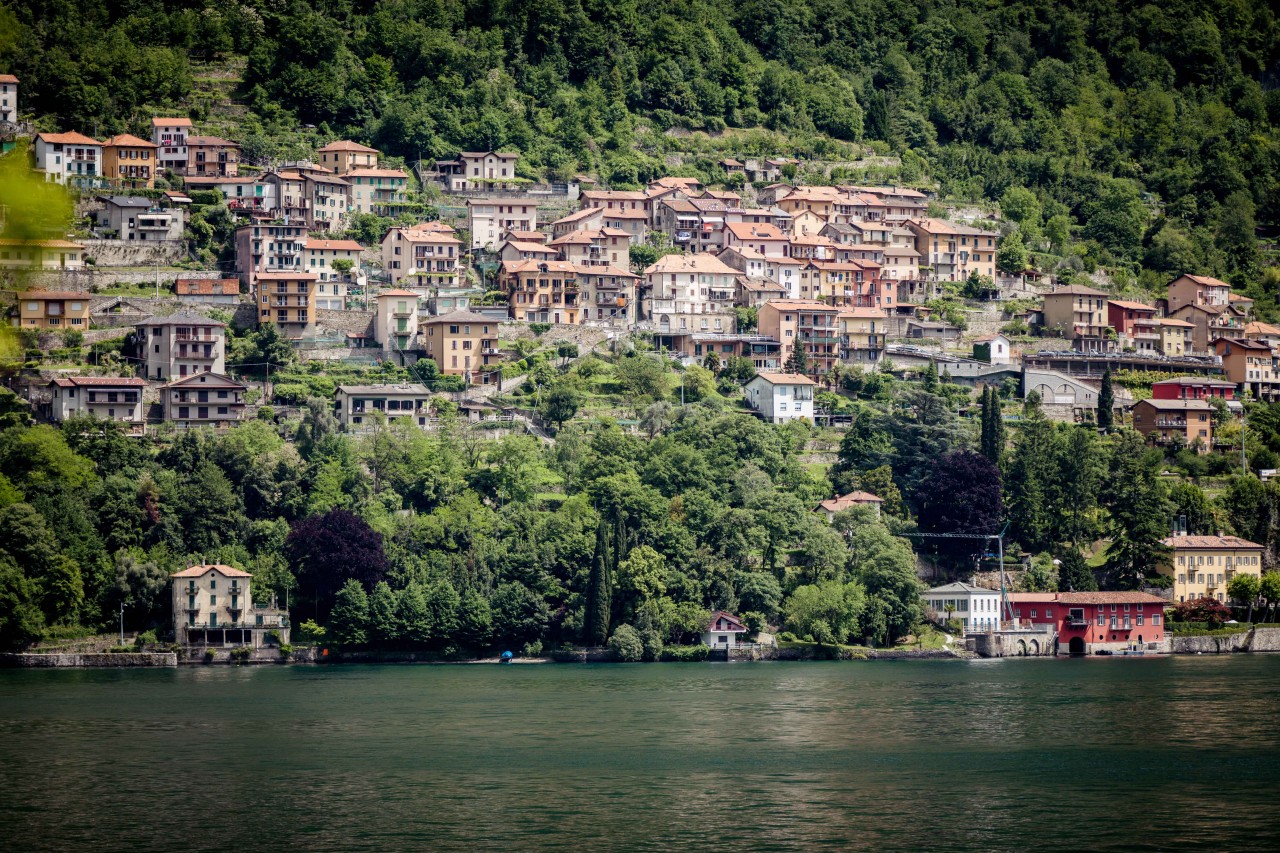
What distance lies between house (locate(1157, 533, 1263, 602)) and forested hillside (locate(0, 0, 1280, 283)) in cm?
3443

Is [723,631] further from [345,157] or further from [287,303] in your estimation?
[345,157]

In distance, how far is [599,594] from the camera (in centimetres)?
6028

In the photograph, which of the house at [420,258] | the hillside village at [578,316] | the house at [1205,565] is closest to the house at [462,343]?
the hillside village at [578,316]

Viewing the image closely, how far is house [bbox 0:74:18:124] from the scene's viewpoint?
89188 mm

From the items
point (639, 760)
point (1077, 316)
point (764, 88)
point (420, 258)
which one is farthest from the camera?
point (764, 88)

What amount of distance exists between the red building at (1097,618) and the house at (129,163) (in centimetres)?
4580

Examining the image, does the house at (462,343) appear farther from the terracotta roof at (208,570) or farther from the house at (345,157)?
the terracotta roof at (208,570)

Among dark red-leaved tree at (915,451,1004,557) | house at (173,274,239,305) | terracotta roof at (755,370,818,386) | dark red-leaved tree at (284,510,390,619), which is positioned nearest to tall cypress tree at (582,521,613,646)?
dark red-leaved tree at (284,510,390,619)

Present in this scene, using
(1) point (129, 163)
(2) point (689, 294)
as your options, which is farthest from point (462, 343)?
(1) point (129, 163)

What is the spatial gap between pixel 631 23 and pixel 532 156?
17.0m

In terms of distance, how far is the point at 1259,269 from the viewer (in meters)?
109

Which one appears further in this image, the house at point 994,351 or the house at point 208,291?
the house at point 994,351

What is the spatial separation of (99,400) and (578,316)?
23.6 m

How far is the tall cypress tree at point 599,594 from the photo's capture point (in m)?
60.2
